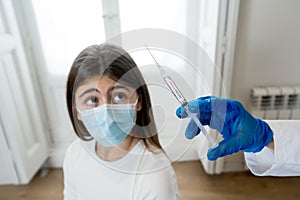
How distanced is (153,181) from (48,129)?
1.46 m

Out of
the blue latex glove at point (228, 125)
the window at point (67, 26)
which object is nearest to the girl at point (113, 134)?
the blue latex glove at point (228, 125)

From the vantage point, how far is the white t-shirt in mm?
715

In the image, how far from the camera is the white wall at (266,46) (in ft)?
4.55

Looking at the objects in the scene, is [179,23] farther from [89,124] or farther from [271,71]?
[89,124]

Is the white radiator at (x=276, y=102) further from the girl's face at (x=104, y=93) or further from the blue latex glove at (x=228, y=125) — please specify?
the girl's face at (x=104, y=93)

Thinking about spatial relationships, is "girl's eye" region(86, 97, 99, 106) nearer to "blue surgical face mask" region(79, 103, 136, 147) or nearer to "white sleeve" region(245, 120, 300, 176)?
"blue surgical face mask" region(79, 103, 136, 147)

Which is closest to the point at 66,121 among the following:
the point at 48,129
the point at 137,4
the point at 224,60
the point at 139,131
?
the point at 48,129

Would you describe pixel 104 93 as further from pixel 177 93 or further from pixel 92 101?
pixel 177 93

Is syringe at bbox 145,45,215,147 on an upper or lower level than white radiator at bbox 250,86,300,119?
upper

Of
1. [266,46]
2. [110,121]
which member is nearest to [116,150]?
[110,121]

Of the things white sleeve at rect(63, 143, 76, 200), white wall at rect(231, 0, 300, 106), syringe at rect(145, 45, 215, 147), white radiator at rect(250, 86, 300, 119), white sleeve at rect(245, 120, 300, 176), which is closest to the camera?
syringe at rect(145, 45, 215, 147)

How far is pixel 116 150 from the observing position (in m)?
0.80

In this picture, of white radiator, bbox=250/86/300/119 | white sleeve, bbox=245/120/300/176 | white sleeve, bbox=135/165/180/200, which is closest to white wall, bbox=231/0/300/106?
white radiator, bbox=250/86/300/119

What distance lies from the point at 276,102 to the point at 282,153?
3.10 ft
